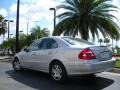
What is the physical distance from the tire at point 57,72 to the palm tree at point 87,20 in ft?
35.0

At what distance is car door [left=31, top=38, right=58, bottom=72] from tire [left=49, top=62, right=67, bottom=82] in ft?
0.98

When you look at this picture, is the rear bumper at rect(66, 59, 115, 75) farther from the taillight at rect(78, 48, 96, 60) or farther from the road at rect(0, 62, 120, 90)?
the road at rect(0, 62, 120, 90)

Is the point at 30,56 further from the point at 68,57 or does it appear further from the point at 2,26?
the point at 2,26

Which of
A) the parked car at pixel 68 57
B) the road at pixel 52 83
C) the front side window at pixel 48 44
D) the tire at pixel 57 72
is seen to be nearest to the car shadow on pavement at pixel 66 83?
the road at pixel 52 83

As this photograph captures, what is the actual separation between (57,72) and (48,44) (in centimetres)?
121

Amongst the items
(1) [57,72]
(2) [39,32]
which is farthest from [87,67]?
(2) [39,32]

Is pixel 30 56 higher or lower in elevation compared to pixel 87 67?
higher

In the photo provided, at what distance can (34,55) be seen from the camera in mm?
10953

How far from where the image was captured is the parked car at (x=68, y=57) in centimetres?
898

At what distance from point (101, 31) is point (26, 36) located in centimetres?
3478

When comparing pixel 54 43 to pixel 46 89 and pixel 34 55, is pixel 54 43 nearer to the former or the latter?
pixel 34 55

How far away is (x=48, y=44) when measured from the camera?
10.5 meters

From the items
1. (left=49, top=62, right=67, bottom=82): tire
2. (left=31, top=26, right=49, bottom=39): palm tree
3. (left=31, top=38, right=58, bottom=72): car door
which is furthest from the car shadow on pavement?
(left=31, top=26, right=49, bottom=39): palm tree

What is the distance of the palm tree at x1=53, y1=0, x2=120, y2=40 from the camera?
20375 mm
